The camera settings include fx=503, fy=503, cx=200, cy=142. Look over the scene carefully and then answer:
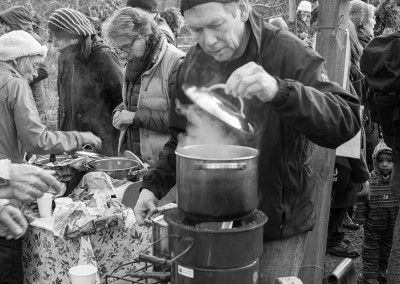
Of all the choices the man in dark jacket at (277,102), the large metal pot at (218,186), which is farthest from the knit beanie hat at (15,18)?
the large metal pot at (218,186)

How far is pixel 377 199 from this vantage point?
445 cm

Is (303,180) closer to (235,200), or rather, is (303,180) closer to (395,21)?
(235,200)

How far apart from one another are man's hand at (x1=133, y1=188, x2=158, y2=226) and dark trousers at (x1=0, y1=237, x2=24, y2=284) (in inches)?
55.1

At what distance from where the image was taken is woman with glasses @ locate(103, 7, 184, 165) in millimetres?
3980

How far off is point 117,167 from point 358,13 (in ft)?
10.2

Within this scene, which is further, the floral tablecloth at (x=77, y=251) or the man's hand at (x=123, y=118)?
the man's hand at (x=123, y=118)

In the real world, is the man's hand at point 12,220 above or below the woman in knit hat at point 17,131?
below

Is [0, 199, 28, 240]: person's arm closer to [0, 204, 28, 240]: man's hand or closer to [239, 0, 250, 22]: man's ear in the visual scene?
[0, 204, 28, 240]: man's hand

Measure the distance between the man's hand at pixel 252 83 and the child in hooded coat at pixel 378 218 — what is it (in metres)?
2.96

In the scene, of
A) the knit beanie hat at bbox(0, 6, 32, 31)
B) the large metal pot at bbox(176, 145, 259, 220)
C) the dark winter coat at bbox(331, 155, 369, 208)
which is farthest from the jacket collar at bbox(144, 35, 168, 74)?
the knit beanie hat at bbox(0, 6, 32, 31)

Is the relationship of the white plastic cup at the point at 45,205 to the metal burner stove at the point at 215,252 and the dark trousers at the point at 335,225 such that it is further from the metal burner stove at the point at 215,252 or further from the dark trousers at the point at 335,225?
the dark trousers at the point at 335,225

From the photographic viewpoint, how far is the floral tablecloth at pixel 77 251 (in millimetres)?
3418

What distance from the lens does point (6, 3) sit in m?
10.1

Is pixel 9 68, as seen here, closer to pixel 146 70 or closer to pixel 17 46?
pixel 17 46
